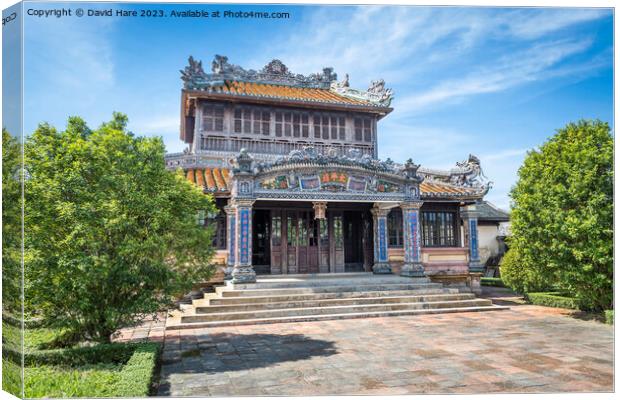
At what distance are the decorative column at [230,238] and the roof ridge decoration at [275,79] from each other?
20.2 feet

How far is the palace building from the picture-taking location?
601 inches

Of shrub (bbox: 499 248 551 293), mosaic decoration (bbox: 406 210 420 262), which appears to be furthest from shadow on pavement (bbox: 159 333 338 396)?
shrub (bbox: 499 248 551 293)

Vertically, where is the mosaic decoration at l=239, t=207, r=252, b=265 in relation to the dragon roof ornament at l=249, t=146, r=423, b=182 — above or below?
below

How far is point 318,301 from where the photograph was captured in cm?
1326

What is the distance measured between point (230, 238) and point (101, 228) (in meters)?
7.89

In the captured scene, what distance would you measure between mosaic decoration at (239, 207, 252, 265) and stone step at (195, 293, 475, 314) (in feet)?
5.93

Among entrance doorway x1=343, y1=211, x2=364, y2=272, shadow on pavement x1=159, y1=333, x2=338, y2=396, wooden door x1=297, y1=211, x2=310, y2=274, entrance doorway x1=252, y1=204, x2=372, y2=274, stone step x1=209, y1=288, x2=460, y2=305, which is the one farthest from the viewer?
entrance doorway x1=343, y1=211, x2=364, y2=272

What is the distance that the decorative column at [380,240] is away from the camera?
17.3 metres

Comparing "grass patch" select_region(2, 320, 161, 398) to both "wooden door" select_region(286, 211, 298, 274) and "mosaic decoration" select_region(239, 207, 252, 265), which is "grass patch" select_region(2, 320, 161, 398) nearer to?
"mosaic decoration" select_region(239, 207, 252, 265)

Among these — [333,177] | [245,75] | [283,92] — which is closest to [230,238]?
[333,177]

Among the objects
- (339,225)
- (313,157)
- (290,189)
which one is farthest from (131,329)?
(339,225)

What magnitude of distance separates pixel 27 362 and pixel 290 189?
29.9 feet

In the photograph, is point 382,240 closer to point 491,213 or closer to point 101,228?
point 101,228

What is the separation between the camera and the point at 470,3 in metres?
6.99
